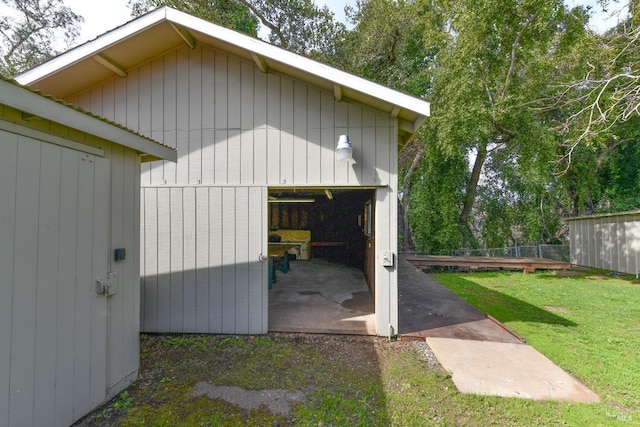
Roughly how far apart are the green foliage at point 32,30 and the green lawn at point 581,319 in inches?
796

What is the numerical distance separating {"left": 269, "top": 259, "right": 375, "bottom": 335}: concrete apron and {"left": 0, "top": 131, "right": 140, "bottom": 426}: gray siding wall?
6.51 feet

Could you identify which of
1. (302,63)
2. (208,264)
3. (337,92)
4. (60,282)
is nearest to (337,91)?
(337,92)

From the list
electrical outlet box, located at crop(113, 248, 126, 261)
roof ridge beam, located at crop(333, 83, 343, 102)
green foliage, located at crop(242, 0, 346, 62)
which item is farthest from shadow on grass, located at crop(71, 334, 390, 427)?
green foliage, located at crop(242, 0, 346, 62)

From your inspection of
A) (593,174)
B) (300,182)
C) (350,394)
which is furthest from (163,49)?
(593,174)

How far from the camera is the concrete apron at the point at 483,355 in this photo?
2.75m

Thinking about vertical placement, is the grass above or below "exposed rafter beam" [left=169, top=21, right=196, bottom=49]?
below

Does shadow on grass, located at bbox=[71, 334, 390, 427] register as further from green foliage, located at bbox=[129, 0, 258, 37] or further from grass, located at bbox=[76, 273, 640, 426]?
green foliage, located at bbox=[129, 0, 258, 37]

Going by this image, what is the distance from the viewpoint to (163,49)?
404 cm

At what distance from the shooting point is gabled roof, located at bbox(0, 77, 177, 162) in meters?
1.75

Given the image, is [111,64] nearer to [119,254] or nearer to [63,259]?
[119,254]

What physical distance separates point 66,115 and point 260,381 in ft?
9.18

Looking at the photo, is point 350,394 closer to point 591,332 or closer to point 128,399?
point 128,399

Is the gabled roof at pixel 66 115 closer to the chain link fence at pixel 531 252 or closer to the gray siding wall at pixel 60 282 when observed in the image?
the gray siding wall at pixel 60 282

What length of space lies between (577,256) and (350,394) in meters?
12.2
